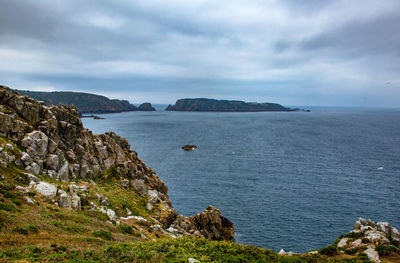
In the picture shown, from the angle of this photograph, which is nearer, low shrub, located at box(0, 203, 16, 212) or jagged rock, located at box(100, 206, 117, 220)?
low shrub, located at box(0, 203, 16, 212)

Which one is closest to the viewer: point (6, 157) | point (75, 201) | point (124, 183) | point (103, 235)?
point (103, 235)

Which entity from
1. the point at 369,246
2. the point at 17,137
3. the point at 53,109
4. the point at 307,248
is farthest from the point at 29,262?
the point at 307,248

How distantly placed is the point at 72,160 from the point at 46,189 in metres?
14.8

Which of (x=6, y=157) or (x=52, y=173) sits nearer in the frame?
(x=6, y=157)

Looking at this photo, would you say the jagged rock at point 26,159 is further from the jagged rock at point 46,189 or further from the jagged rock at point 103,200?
the jagged rock at point 103,200

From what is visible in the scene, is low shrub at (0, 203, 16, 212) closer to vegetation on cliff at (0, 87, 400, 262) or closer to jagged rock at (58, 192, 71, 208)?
vegetation on cliff at (0, 87, 400, 262)

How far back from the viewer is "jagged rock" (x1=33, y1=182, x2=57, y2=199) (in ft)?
104

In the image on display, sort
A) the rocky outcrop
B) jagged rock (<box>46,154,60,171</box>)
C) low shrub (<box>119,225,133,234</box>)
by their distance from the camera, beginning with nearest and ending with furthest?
1. low shrub (<box>119,225,133,234</box>)
2. jagged rock (<box>46,154,60,171</box>)
3. the rocky outcrop

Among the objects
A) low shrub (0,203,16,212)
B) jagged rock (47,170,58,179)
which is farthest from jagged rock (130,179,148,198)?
low shrub (0,203,16,212)

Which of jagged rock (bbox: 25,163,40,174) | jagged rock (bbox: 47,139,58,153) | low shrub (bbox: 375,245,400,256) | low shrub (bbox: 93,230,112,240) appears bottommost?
low shrub (bbox: 375,245,400,256)

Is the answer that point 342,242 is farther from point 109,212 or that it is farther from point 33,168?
point 33,168

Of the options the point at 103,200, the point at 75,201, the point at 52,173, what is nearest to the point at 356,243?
the point at 103,200

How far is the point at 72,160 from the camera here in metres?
46.5

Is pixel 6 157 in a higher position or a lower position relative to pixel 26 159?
higher
